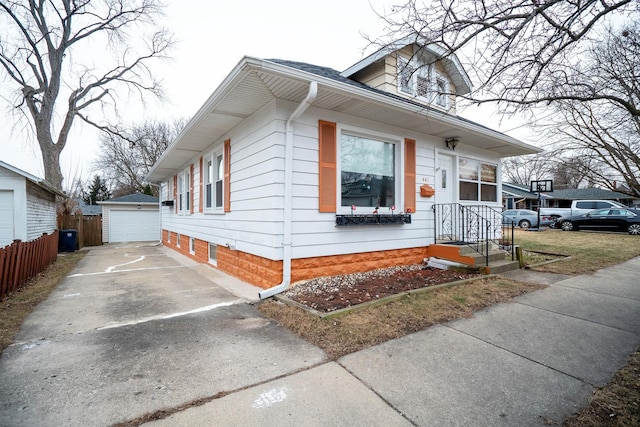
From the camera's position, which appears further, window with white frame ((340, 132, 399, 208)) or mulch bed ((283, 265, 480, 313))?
window with white frame ((340, 132, 399, 208))

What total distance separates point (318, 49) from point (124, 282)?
5709 millimetres

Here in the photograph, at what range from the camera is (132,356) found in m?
2.69

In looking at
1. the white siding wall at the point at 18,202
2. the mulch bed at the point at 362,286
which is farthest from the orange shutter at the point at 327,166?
the white siding wall at the point at 18,202

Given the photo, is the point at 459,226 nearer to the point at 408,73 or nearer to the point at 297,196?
the point at 408,73

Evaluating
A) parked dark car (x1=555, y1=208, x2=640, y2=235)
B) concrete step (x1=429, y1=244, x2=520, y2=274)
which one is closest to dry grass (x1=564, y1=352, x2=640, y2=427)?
concrete step (x1=429, y1=244, x2=520, y2=274)

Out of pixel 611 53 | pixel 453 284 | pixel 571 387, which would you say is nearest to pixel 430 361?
pixel 571 387

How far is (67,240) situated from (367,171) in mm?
12749

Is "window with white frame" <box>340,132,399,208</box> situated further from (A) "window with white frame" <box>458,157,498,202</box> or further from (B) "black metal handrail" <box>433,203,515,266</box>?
(A) "window with white frame" <box>458,157,498,202</box>

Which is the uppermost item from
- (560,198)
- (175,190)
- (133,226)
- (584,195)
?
(584,195)

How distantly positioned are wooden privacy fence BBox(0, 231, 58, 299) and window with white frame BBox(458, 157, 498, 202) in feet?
29.5

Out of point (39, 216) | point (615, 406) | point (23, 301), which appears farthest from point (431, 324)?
point (39, 216)

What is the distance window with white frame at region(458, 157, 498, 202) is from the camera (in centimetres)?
754

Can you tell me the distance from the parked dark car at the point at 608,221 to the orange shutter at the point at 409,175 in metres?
16.4

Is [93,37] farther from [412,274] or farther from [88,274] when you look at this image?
[412,274]
